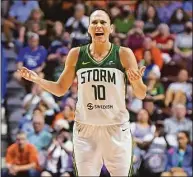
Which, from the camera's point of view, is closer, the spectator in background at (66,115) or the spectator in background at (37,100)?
the spectator in background at (66,115)

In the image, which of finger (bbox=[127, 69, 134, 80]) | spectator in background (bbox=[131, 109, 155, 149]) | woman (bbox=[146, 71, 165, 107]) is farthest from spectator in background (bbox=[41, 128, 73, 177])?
finger (bbox=[127, 69, 134, 80])

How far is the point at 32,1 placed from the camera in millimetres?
9633

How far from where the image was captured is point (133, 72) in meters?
3.86

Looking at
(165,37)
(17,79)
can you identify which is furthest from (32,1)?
(165,37)

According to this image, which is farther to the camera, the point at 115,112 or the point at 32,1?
the point at 32,1

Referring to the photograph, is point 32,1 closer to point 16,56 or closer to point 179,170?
point 16,56

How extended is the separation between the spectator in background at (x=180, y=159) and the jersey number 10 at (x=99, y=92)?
372cm

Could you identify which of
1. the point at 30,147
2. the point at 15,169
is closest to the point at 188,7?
the point at 30,147

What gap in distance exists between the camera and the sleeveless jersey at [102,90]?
407 cm

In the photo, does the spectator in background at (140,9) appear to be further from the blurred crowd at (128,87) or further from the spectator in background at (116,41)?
the spectator in background at (116,41)

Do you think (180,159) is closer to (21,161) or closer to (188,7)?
(21,161)

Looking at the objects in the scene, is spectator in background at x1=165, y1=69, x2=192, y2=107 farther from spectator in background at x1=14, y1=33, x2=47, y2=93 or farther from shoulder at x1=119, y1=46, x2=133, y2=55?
shoulder at x1=119, y1=46, x2=133, y2=55

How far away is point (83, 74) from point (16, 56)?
4.96 metres

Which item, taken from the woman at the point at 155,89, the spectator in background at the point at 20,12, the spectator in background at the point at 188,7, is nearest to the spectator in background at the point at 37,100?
the woman at the point at 155,89
